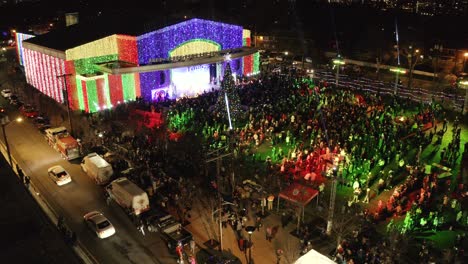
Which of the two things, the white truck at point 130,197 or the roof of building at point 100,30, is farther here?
the roof of building at point 100,30

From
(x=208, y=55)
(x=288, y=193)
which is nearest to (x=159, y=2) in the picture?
(x=208, y=55)

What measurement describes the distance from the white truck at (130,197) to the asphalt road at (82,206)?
1.59 ft

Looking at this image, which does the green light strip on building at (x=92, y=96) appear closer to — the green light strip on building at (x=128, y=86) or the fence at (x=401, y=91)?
the green light strip on building at (x=128, y=86)

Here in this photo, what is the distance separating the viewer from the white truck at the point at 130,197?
1738cm

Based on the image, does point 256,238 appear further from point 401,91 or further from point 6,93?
point 6,93

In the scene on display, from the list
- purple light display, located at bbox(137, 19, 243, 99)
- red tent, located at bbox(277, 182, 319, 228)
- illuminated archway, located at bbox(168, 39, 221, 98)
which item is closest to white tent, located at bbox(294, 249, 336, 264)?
red tent, located at bbox(277, 182, 319, 228)

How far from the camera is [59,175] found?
20.6 m

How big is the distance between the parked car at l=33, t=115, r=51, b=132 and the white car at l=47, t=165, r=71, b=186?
8322mm

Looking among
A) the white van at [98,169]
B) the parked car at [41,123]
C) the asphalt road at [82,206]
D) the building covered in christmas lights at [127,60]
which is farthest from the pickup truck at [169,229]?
the building covered in christmas lights at [127,60]

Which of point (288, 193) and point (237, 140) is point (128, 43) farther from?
point (288, 193)

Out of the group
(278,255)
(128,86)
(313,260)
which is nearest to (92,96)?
(128,86)

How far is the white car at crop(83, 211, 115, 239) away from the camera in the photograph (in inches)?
637

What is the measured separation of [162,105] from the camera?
31891 mm

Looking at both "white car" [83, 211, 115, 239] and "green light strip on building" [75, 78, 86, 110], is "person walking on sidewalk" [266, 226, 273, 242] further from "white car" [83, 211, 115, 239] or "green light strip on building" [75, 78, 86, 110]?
"green light strip on building" [75, 78, 86, 110]
